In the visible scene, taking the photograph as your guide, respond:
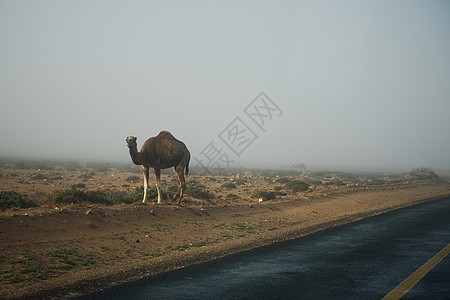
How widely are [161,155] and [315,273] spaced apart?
36.6 ft

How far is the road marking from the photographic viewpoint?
6.36 meters

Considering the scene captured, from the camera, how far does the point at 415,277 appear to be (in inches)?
294

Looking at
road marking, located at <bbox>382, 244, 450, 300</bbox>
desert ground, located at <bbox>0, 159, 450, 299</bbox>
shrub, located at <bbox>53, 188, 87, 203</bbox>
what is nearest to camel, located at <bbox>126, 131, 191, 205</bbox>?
desert ground, located at <bbox>0, 159, 450, 299</bbox>

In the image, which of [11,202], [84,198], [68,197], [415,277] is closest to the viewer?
[415,277]

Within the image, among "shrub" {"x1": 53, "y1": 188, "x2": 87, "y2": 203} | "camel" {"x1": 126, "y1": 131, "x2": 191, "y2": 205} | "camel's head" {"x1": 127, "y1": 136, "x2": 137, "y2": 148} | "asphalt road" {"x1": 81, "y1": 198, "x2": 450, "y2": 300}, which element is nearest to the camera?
"asphalt road" {"x1": 81, "y1": 198, "x2": 450, "y2": 300}

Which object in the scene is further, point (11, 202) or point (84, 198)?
point (84, 198)

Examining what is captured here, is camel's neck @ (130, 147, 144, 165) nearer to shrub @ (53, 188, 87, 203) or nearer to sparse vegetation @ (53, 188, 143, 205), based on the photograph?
sparse vegetation @ (53, 188, 143, 205)

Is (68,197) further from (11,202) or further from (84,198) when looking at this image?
(11,202)

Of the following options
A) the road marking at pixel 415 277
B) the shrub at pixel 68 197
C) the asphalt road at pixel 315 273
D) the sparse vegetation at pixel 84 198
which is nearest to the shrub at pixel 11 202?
the shrub at pixel 68 197

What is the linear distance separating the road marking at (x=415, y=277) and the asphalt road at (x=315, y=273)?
9 cm

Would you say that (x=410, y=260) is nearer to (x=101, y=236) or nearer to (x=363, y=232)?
(x=363, y=232)

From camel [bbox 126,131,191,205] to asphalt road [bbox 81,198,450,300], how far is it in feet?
25.3

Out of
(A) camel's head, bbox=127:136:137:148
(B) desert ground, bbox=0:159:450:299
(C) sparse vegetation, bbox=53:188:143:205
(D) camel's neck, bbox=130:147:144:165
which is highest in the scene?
(A) camel's head, bbox=127:136:137:148

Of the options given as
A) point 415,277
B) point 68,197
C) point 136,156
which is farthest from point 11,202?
point 415,277
